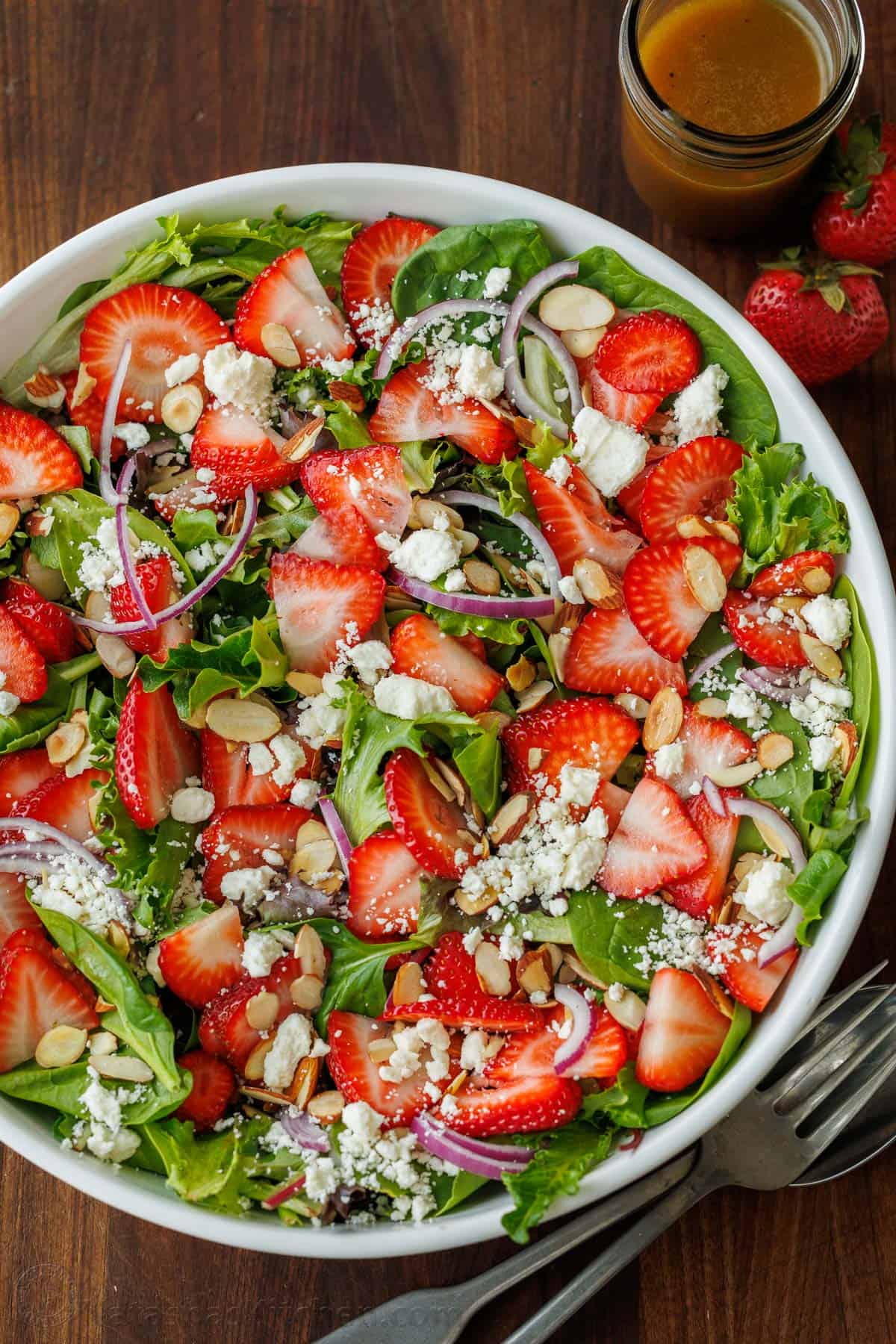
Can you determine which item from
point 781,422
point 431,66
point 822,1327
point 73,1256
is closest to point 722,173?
point 781,422

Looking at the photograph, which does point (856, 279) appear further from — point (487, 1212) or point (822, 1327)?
point (822, 1327)

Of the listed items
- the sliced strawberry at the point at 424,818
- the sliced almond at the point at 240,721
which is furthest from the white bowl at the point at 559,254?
the sliced almond at the point at 240,721

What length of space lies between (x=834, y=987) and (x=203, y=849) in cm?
→ 100

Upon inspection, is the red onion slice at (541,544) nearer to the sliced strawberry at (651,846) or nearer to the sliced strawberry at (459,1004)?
the sliced strawberry at (651,846)

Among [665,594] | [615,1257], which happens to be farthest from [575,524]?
[615,1257]

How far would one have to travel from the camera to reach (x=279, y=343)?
1792mm

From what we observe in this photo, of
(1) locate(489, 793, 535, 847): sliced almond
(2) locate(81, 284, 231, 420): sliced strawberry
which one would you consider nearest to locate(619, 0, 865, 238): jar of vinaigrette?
(2) locate(81, 284, 231, 420): sliced strawberry

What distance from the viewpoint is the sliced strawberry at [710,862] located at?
170 cm

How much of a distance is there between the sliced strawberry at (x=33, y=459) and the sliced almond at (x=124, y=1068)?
0.79 m

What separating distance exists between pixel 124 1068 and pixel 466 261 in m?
1.22

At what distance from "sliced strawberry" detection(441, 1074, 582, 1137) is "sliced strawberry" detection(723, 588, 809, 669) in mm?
628

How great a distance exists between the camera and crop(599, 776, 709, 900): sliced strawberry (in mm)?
1677

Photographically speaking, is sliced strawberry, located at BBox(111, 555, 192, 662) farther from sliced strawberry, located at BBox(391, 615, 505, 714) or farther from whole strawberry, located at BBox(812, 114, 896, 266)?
whole strawberry, located at BBox(812, 114, 896, 266)

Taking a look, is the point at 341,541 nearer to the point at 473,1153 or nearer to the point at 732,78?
the point at 473,1153
